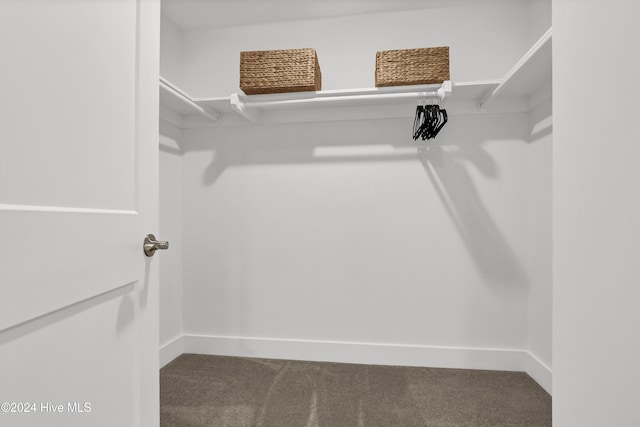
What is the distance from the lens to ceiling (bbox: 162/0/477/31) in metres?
2.00

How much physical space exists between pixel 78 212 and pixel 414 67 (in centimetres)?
177

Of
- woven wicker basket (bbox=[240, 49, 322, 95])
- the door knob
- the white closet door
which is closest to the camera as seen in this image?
the white closet door

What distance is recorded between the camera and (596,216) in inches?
26.2

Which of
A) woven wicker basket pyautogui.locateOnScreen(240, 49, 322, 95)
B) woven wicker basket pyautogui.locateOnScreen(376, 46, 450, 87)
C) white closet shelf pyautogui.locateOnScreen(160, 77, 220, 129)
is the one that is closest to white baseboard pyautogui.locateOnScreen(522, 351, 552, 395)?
woven wicker basket pyautogui.locateOnScreen(376, 46, 450, 87)

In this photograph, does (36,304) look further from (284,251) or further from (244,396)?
(284,251)

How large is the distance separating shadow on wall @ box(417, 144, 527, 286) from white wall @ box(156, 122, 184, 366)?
1.79 meters

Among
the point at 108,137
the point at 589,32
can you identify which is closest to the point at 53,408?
the point at 108,137

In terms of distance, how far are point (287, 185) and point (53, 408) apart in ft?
5.68

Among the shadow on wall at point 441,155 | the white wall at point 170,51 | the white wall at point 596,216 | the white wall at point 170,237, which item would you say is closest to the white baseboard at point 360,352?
the white wall at point 170,237

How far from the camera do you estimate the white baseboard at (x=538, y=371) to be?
170 centimetres

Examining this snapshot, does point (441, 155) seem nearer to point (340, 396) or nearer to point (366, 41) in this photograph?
point (366, 41)

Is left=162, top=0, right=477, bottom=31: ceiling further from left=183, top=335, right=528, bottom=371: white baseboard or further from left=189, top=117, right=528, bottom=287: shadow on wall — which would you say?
left=183, top=335, right=528, bottom=371: white baseboard

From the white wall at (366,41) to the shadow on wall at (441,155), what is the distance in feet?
1.19

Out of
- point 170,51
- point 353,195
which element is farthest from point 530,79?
point 170,51
